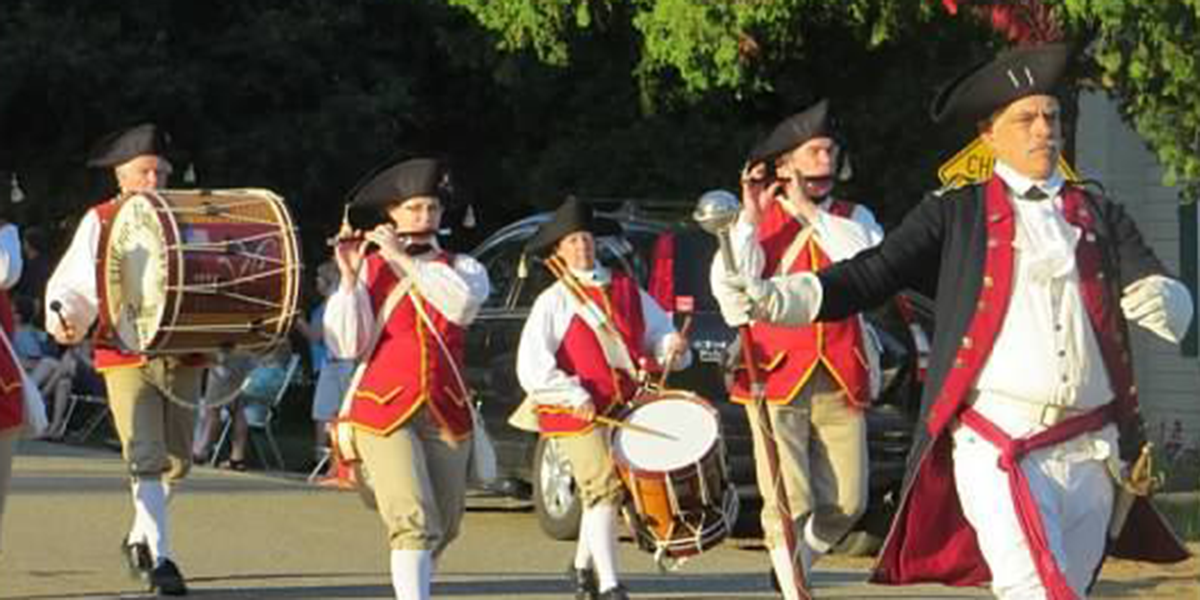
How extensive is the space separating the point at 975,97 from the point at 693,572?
5621mm

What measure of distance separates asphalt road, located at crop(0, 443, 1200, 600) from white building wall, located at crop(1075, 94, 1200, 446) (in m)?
8.79

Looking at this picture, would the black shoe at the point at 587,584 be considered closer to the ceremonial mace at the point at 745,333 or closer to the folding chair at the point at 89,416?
the ceremonial mace at the point at 745,333

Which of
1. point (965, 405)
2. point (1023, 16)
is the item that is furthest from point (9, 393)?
point (1023, 16)

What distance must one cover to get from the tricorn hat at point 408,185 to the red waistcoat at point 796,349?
1.23m

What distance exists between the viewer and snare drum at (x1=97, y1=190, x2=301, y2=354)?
10.9 metres

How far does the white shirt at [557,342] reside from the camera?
10.5 m

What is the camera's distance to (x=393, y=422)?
955 cm

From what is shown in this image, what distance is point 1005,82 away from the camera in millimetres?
7035

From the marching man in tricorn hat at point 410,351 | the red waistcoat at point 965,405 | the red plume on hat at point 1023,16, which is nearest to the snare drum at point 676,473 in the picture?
the marching man in tricorn hat at point 410,351

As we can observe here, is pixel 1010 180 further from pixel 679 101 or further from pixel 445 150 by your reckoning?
pixel 445 150

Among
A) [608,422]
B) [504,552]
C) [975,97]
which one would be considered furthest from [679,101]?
[975,97]

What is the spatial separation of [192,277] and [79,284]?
0.45 metres

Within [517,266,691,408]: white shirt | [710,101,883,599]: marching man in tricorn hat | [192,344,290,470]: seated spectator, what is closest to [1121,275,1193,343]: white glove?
[710,101,883,599]: marching man in tricorn hat

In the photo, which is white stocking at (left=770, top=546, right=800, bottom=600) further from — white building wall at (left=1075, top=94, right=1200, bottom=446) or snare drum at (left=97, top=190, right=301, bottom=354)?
white building wall at (left=1075, top=94, right=1200, bottom=446)
